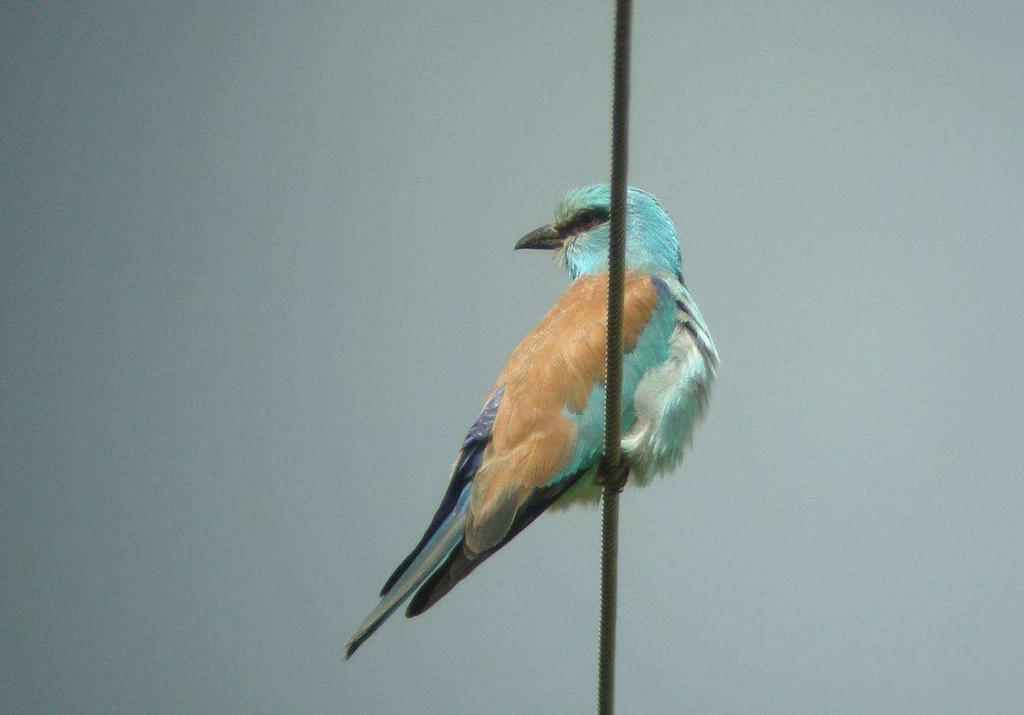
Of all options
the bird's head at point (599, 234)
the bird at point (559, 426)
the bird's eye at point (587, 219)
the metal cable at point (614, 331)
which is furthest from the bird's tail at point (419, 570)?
the bird's eye at point (587, 219)

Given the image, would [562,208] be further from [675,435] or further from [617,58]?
[617,58]

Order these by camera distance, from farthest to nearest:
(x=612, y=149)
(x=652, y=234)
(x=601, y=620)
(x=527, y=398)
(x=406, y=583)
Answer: (x=652, y=234) → (x=527, y=398) → (x=406, y=583) → (x=601, y=620) → (x=612, y=149)

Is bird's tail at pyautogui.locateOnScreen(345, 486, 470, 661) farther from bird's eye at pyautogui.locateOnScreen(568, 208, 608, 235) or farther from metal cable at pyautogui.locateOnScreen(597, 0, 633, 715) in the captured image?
bird's eye at pyautogui.locateOnScreen(568, 208, 608, 235)

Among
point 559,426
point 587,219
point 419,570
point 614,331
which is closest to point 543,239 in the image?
point 587,219

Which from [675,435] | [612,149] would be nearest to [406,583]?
[675,435]

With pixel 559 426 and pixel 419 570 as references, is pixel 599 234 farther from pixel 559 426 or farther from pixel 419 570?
pixel 419 570

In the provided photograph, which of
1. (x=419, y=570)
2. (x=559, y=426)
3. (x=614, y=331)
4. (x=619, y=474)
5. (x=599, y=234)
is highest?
(x=599, y=234)

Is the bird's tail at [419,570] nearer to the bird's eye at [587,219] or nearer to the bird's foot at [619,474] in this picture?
the bird's foot at [619,474]
